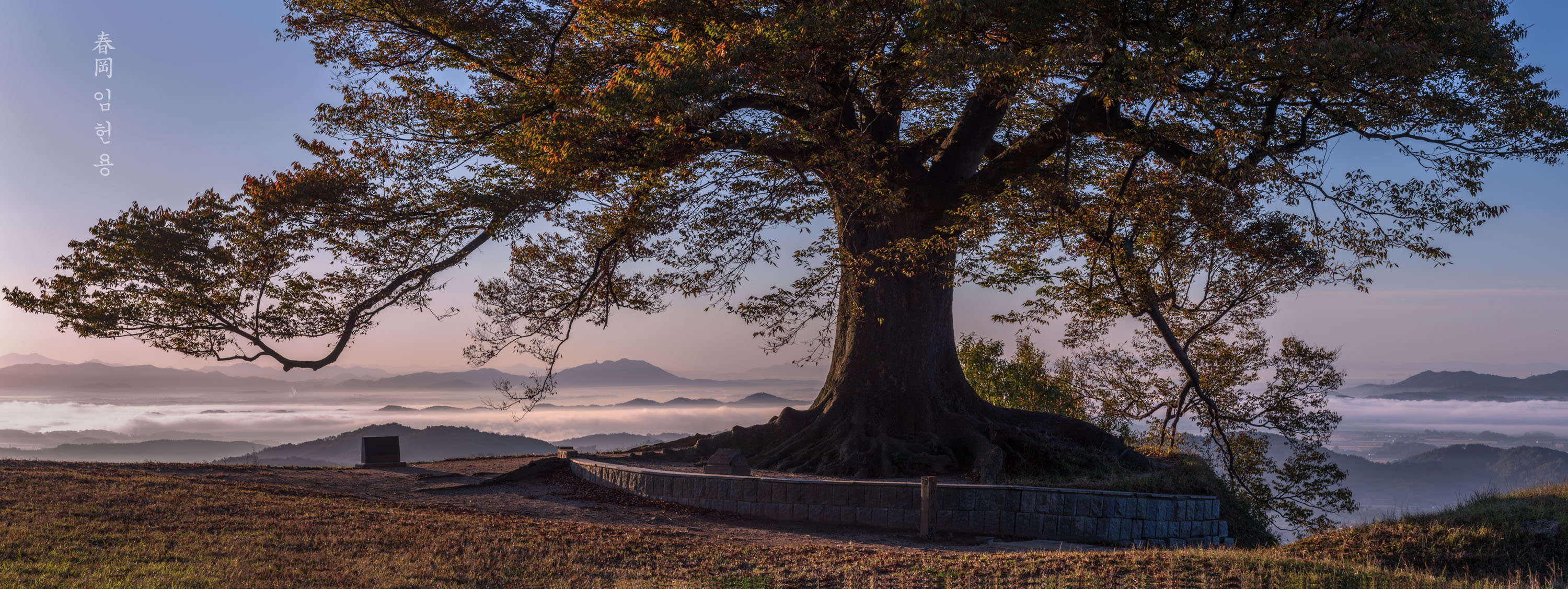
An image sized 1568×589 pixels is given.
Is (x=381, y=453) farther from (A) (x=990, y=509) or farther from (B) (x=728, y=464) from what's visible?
(A) (x=990, y=509)

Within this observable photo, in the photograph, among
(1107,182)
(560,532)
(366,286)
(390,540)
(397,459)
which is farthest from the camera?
(397,459)

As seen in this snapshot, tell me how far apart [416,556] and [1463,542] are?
35.1 ft

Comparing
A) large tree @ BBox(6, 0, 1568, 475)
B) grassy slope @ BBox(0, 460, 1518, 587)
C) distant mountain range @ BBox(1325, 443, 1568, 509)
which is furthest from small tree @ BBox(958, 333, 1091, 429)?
distant mountain range @ BBox(1325, 443, 1568, 509)

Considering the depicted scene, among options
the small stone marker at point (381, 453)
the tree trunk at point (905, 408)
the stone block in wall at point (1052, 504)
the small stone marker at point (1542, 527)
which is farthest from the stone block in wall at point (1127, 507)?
the small stone marker at point (381, 453)

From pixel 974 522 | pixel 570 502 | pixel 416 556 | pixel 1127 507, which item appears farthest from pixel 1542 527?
pixel 570 502

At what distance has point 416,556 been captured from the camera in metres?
7.90

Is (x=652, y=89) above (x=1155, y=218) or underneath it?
above

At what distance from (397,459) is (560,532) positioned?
439 inches

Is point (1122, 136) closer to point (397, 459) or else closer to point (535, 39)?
point (535, 39)

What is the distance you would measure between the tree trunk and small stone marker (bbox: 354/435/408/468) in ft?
23.2

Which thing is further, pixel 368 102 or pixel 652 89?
pixel 368 102

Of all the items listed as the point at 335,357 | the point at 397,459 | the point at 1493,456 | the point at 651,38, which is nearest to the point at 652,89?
the point at 651,38

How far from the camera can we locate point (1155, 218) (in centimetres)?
1422

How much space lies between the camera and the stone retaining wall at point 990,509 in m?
11.4
